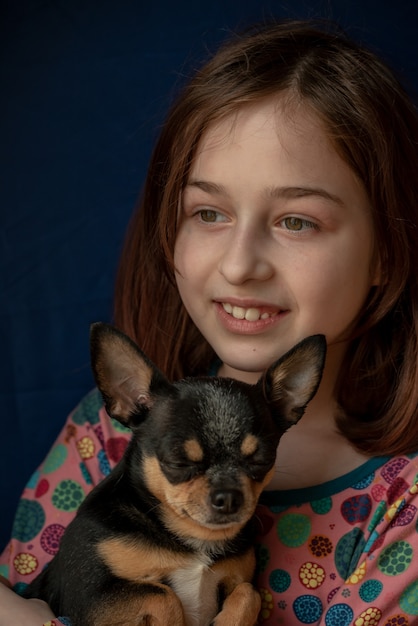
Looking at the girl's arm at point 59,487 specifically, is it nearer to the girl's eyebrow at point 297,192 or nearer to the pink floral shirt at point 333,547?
the pink floral shirt at point 333,547

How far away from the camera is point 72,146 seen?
6.96ft

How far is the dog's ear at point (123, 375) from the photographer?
1.36m

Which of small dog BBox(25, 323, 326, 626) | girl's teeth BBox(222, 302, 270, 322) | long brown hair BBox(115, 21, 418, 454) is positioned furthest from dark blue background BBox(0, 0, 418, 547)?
small dog BBox(25, 323, 326, 626)

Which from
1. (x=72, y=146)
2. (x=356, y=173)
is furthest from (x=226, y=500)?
(x=72, y=146)

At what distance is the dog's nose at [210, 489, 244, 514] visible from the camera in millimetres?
1255

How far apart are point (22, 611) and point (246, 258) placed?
67 centimetres

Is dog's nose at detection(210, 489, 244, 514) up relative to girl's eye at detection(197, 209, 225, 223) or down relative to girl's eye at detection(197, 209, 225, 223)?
down

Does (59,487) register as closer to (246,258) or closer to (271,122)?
(246,258)

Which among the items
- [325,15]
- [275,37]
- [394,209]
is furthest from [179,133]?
[325,15]

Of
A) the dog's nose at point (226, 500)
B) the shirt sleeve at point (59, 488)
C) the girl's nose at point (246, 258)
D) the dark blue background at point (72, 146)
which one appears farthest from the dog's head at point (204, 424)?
the dark blue background at point (72, 146)

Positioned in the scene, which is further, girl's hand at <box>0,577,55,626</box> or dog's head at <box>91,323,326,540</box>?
girl's hand at <box>0,577,55,626</box>

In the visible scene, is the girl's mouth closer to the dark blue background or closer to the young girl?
the young girl

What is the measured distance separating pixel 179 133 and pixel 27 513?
0.81m

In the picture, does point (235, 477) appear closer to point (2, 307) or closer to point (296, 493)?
point (296, 493)
